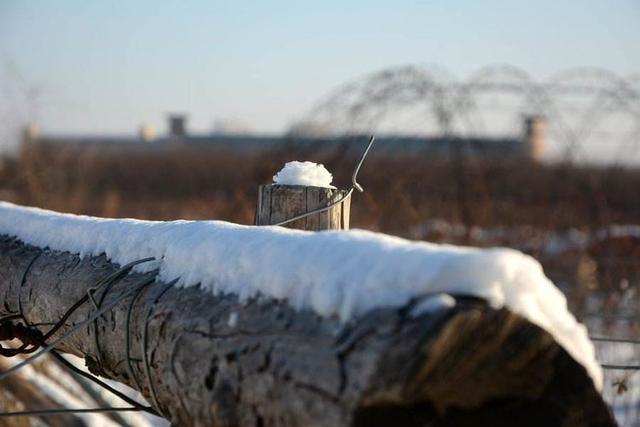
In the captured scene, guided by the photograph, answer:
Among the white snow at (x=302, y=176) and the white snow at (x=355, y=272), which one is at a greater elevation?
the white snow at (x=302, y=176)

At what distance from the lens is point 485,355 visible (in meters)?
1.17

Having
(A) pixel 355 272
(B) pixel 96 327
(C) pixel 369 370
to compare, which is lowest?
(B) pixel 96 327

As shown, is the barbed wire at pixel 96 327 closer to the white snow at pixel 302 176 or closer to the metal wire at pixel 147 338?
the metal wire at pixel 147 338

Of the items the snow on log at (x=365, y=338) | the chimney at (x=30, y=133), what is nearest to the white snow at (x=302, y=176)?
the snow on log at (x=365, y=338)

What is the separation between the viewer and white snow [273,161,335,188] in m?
2.09

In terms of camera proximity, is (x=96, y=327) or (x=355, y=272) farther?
(x=96, y=327)

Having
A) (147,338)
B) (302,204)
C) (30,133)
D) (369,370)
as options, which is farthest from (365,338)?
(30,133)

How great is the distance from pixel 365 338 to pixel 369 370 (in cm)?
5

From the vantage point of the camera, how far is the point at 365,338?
1.15m

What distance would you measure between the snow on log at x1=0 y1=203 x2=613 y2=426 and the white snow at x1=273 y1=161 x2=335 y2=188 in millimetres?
470

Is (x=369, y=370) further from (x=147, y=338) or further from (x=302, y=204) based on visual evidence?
(x=302, y=204)

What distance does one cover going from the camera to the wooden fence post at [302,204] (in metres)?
2.06

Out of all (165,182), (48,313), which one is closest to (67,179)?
(165,182)

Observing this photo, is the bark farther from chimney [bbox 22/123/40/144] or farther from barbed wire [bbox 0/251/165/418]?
chimney [bbox 22/123/40/144]
